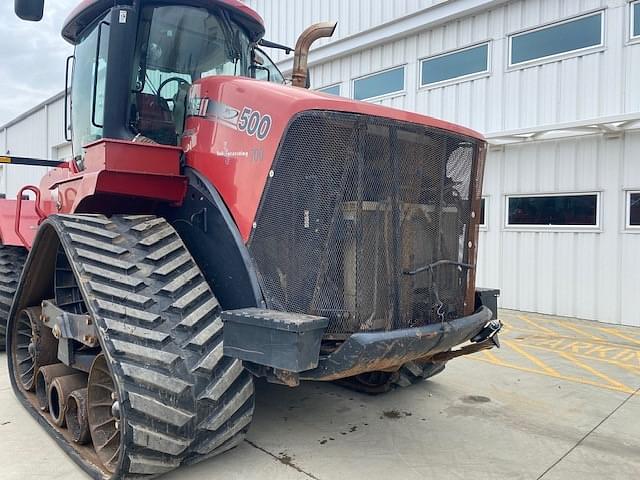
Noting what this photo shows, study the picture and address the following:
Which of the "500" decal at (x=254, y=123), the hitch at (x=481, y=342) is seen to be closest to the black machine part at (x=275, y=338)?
the "500" decal at (x=254, y=123)

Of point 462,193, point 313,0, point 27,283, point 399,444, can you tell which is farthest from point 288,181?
point 313,0

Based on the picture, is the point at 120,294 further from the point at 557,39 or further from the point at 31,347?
the point at 557,39

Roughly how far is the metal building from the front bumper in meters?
6.29

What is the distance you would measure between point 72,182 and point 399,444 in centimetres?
308

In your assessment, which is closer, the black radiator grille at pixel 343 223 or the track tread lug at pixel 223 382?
the track tread lug at pixel 223 382

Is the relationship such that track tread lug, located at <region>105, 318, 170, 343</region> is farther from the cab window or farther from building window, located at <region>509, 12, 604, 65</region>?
building window, located at <region>509, 12, 604, 65</region>

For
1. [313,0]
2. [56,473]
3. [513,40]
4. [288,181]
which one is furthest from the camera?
[313,0]

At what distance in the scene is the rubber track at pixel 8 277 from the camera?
561cm

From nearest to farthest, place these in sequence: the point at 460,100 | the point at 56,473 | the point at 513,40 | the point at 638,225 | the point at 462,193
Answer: the point at 56,473 < the point at 462,193 < the point at 638,225 < the point at 513,40 < the point at 460,100

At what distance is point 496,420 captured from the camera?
4180 millimetres

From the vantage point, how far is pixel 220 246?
123 inches

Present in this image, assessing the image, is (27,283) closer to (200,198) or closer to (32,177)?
(200,198)

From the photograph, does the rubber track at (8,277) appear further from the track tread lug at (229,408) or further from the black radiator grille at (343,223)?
the black radiator grille at (343,223)

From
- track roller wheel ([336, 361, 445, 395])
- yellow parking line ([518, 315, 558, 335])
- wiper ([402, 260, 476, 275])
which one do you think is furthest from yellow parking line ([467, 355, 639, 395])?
wiper ([402, 260, 476, 275])
